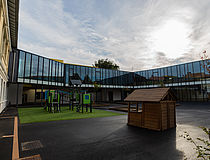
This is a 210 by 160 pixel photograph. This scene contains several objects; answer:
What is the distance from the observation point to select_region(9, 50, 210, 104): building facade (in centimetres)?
2472

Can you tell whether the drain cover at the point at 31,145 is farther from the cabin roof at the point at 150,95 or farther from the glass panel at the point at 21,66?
the glass panel at the point at 21,66

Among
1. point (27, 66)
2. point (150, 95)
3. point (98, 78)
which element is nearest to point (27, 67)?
point (27, 66)

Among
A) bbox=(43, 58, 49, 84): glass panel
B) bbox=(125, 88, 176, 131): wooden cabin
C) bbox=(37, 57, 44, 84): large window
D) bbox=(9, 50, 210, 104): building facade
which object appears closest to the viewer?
bbox=(125, 88, 176, 131): wooden cabin

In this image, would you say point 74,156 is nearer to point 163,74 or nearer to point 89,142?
point 89,142

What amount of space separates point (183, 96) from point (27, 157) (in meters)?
40.5

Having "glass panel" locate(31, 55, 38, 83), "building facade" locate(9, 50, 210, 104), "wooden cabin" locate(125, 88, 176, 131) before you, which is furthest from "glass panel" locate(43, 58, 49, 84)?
"wooden cabin" locate(125, 88, 176, 131)

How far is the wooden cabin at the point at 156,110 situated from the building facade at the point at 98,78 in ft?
44.8

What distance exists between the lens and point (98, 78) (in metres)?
40.1

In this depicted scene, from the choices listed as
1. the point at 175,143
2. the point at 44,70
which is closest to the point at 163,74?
the point at 44,70

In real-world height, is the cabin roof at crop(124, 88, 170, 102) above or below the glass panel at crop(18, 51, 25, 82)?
below

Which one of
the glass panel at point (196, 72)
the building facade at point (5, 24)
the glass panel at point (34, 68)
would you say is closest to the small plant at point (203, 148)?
the building facade at point (5, 24)

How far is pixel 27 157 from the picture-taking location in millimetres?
4270

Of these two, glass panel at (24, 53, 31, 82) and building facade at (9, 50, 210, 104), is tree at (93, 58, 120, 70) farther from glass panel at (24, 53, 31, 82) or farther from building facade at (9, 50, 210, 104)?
glass panel at (24, 53, 31, 82)

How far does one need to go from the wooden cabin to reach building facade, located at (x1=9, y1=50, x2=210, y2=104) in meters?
13.7
